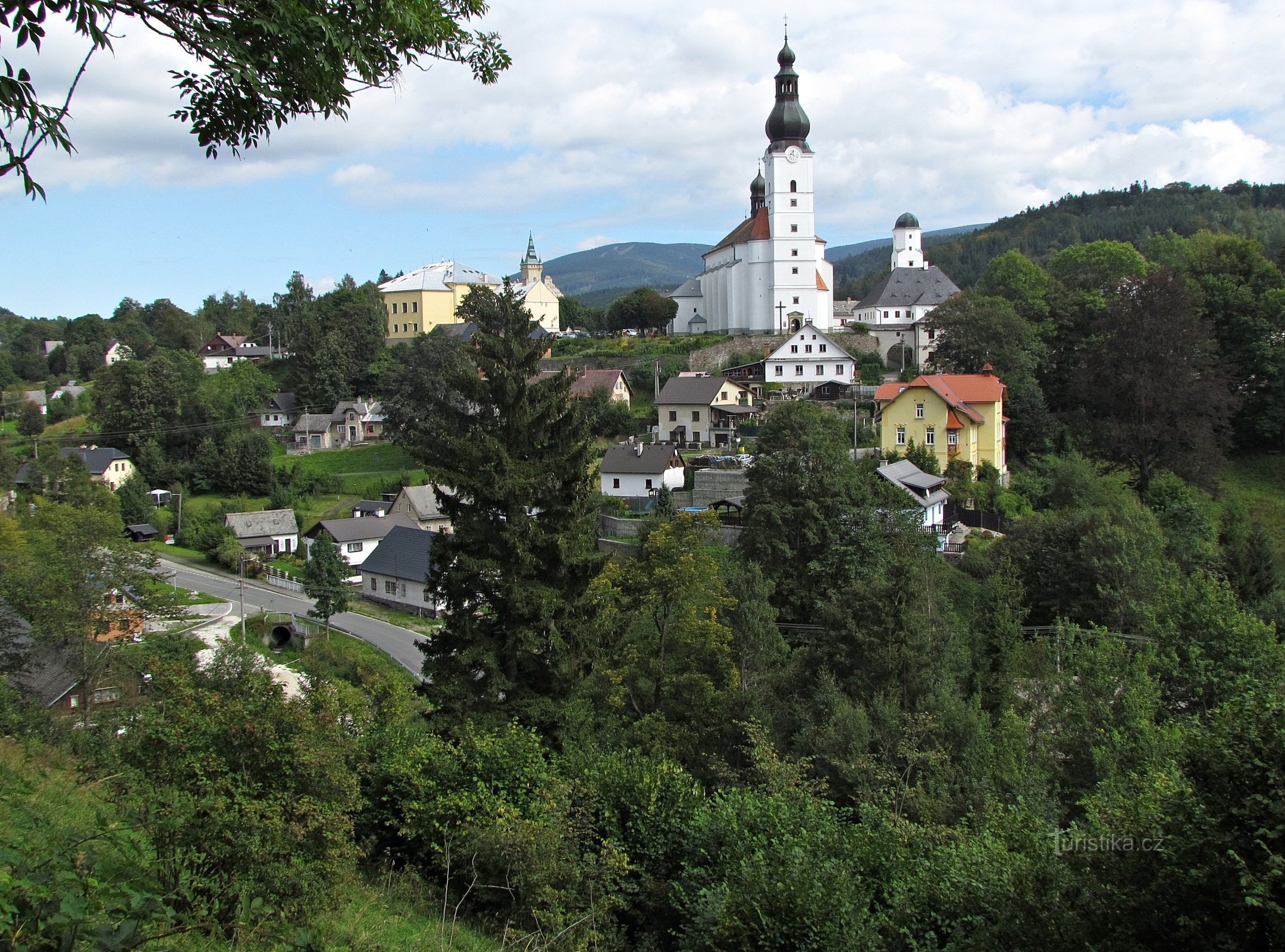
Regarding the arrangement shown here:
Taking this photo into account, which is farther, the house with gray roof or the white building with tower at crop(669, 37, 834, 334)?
the white building with tower at crop(669, 37, 834, 334)

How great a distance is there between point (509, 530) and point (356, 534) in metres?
26.6

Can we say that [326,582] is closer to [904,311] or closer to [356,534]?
[356,534]

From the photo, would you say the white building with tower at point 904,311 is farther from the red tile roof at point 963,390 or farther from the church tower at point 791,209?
the red tile roof at point 963,390

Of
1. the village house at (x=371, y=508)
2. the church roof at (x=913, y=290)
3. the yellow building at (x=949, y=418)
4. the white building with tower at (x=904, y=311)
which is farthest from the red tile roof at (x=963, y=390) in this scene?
the church roof at (x=913, y=290)

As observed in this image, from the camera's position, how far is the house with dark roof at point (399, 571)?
107 ft

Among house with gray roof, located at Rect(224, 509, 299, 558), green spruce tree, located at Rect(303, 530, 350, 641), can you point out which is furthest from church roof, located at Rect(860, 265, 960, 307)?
green spruce tree, located at Rect(303, 530, 350, 641)

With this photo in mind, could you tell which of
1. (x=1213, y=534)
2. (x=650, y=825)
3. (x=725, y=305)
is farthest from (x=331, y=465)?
(x=650, y=825)

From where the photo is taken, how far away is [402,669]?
25266 millimetres

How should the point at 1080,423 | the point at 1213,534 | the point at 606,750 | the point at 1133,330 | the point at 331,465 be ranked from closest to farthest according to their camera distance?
the point at 606,750
the point at 1213,534
the point at 1133,330
the point at 1080,423
the point at 331,465

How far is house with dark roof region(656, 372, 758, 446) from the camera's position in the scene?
4384 cm

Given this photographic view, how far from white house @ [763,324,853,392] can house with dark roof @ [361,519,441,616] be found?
72.5 feet

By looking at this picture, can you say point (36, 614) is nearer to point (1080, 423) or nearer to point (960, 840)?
point (960, 840)

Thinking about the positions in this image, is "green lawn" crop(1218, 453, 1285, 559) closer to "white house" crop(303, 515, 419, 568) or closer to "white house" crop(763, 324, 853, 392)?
"white house" crop(763, 324, 853, 392)

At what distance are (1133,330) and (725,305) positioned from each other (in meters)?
27.5
